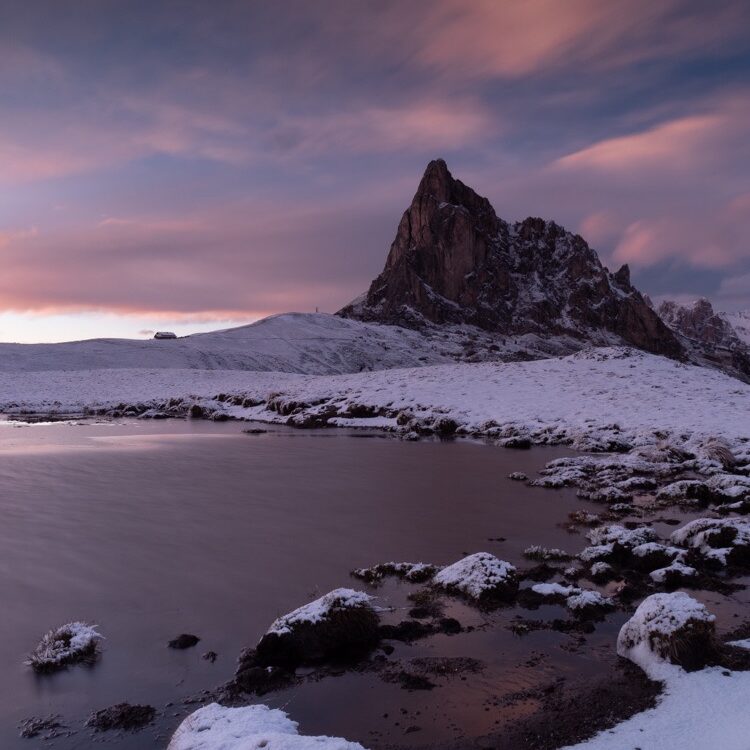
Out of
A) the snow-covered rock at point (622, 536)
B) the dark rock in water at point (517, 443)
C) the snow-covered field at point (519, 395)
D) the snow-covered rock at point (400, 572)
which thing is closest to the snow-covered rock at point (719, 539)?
the snow-covered rock at point (622, 536)

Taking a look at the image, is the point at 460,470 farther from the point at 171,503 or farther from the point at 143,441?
the point at 143,441

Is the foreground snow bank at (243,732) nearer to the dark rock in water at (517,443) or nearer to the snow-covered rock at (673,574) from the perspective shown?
the snow-covered rock at (673,574)

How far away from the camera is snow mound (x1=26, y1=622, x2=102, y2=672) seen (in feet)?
22.8

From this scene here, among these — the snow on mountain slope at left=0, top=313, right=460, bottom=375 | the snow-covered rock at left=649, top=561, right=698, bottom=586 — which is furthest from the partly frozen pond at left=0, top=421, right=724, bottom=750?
the snow on mountain slope at left=0, top=313, right=460, bottom=375

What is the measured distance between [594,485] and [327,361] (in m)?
104

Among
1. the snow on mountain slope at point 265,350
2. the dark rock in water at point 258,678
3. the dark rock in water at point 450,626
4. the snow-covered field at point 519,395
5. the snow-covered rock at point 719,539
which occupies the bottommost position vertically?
the dark rock in water at point 258,678

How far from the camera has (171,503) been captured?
15234 millimetres

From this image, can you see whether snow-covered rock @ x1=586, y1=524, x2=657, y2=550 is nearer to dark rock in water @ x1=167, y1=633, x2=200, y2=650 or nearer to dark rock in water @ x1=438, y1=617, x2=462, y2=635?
dark rock in water @ x1=438, y1=617, x2=462, y2=635

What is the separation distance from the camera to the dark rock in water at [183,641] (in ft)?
24.4

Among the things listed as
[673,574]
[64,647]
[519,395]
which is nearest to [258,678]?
[64,647]

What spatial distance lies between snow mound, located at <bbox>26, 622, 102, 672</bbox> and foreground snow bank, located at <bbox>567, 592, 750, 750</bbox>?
5475 mm

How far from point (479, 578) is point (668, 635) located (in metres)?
2.84

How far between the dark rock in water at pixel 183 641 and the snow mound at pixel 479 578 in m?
3.64

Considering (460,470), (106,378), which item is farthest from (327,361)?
(460,470)
